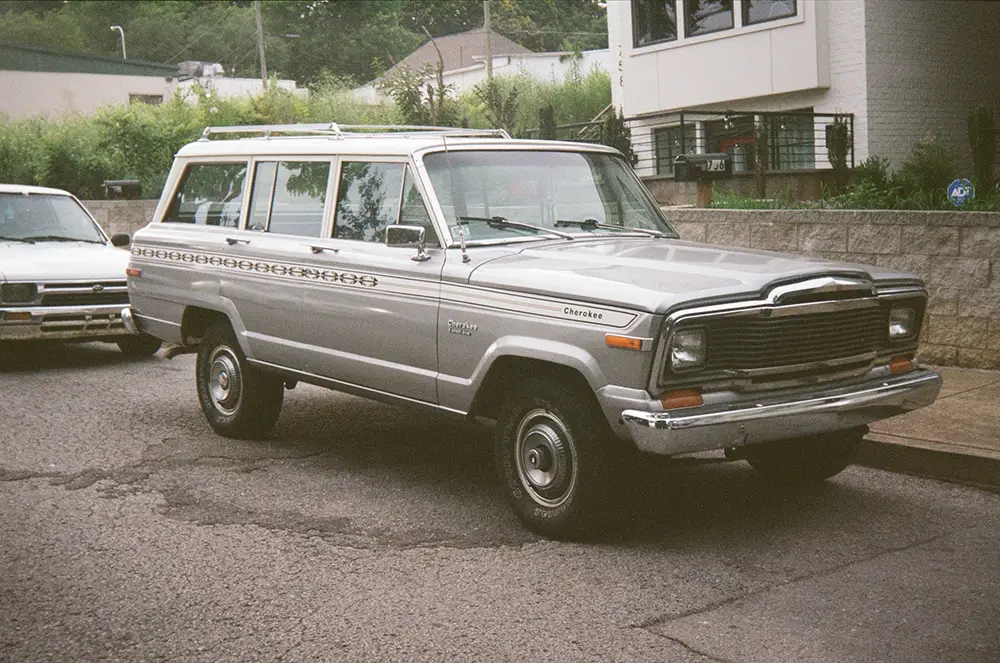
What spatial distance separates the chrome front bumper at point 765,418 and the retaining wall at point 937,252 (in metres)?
3.55

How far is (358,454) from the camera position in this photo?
25.5 ft

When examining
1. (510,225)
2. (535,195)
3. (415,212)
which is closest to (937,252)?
(535,195)

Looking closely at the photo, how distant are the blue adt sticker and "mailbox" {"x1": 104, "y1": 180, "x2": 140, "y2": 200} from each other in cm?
1246

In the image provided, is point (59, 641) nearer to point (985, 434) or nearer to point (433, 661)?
point (433, 661)

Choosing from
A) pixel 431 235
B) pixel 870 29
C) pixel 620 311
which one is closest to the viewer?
pixel 620 311

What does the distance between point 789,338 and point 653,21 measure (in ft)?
66.2

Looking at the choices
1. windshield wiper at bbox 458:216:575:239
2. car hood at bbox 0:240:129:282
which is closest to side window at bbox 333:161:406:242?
windshield wiper at bbox 458:216:575:239

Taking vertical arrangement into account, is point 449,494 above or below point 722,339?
below

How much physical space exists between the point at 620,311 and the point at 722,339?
47 centimetres

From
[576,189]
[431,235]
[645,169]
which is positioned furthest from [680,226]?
[645,169]

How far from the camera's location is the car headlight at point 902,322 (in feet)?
19.9

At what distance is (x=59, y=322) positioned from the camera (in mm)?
11453

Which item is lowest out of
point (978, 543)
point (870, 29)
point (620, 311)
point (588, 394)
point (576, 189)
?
point (978, 543)

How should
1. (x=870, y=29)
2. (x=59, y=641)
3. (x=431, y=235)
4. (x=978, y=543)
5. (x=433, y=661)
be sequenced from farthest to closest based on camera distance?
(x=870, y=29), (x=431, y=235), (x=978, y=543), (x=59, y=641), (x=433, y=661)
